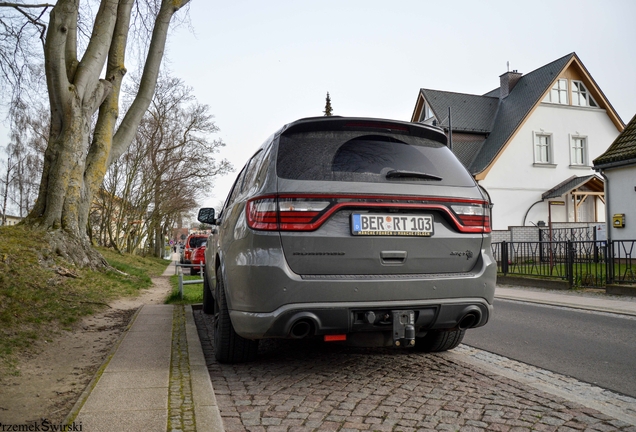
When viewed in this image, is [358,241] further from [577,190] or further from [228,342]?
[577,190]

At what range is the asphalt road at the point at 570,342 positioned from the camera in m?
5.14

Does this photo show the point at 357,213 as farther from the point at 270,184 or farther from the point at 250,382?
the point at 250,382

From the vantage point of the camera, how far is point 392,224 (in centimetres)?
411

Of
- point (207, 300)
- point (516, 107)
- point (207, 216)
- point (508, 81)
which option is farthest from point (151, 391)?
point (508, 81)

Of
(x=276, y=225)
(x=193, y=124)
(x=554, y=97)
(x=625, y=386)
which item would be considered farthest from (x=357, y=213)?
(x=193, y=124)

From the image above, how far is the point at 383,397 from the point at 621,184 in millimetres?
18352

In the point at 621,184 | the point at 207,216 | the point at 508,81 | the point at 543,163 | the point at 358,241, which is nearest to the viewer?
the point at 358,241

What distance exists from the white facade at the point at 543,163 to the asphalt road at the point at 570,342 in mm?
22105

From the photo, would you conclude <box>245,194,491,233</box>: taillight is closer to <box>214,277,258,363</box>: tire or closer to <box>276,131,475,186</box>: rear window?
<box>276,131,475,186</box>: rear window

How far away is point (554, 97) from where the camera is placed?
32.7 m

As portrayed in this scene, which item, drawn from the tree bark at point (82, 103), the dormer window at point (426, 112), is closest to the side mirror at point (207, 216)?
the tree bark at point (82, 103)

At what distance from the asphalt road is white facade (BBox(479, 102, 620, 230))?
22.1 metres

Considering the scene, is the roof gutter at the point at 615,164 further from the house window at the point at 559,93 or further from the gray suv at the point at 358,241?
the gray suv at the point at 358,241

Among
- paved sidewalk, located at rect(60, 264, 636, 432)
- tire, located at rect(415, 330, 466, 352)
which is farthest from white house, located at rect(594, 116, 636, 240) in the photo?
paved sidewalk, located at rect(60, 264, 636, 432)
